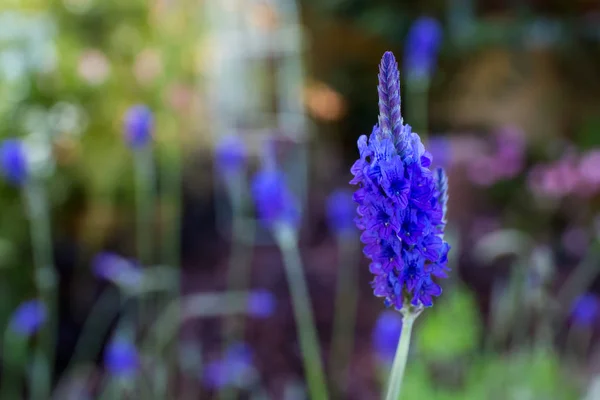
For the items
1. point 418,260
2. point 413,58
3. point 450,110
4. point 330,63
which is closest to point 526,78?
point 450,110

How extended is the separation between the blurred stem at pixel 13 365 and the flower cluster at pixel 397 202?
268cm

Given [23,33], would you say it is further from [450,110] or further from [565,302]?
[450,110]

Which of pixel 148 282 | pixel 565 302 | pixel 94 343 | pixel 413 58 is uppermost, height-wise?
pixel 413 58

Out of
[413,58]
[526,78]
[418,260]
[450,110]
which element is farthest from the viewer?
[450,110]

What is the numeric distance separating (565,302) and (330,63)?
354 centimetres

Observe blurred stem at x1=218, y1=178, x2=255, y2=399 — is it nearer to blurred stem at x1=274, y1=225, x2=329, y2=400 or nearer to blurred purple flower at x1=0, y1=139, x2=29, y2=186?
blurred stem at x1=274, y1=225, x2=329, y2=400

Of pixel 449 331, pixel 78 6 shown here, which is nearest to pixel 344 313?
pixel 449 331

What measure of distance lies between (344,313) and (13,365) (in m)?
1.59

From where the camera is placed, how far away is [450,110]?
18.8ft

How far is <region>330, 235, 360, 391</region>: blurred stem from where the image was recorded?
3.01m

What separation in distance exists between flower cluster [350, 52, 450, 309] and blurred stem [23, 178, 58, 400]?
2068mm

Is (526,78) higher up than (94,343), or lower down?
higher up

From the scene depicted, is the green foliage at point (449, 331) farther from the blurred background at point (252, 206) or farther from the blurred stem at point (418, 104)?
the blurred stem at point (418, 104)

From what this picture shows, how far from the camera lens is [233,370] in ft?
8.18
